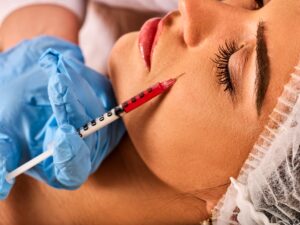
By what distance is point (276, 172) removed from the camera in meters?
0.74

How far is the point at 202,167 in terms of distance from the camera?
834 mm

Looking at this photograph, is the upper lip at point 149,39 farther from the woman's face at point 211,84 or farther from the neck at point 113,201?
the neck at point 113,201


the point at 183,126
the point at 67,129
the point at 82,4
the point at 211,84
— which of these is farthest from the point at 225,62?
the point at 82,4

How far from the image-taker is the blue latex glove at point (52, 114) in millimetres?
815

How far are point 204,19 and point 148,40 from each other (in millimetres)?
144

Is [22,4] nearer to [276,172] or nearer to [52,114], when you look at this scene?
[52,114]

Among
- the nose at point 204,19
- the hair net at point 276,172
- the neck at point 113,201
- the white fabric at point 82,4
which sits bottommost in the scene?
the neck at point 113,201

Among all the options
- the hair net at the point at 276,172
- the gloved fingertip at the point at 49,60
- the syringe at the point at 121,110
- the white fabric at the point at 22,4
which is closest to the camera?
the hair net at the point at 276,172

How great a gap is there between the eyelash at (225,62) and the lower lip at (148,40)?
0.16 m

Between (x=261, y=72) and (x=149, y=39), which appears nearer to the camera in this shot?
(x=261, y=72)

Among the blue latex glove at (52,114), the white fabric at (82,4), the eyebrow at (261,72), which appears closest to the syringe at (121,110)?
the blue latex glove at (52,114)

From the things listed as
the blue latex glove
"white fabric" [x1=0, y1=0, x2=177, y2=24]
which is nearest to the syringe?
the blue latex glove

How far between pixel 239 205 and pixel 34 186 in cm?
53

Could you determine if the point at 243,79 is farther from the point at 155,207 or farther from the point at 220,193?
the point at 155,207
